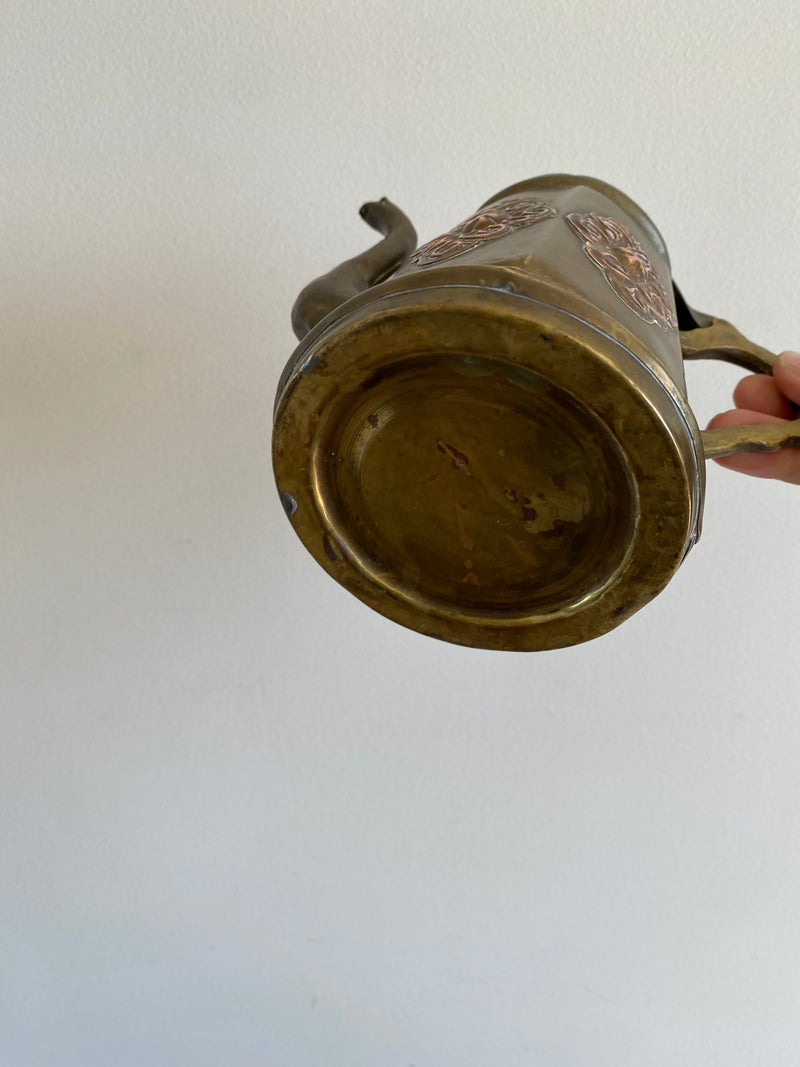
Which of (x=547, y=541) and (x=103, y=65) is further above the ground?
(x=103, y=65)

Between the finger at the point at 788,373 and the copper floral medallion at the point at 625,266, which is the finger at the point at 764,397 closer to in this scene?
the finger at the point at 788,373

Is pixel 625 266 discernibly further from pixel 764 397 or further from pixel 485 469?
pixel 764 397

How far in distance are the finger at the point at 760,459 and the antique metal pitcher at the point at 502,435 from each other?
0.40ft

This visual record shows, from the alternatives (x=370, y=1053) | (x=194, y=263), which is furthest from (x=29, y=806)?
(x=194, y=263)

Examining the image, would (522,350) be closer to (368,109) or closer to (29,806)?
(368,109)

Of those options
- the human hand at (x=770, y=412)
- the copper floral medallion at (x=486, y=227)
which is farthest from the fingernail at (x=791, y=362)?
the copper floral medallion at (x=486, y=227)

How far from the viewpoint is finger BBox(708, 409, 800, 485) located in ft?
2.26

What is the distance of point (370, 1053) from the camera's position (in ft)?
3.85

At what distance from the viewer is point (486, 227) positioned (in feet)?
1.74

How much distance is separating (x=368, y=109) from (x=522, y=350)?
0.54 metres

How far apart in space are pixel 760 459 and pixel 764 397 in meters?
0.08

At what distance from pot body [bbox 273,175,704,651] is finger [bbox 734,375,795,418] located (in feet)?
0.72

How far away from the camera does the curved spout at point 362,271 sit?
541 millimetres

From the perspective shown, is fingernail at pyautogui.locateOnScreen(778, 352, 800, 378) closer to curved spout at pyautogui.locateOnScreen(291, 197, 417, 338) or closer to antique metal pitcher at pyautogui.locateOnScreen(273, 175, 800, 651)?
antique metal pitcher at pyautogui.locateOnScreen(273, 175, 800, 651)
